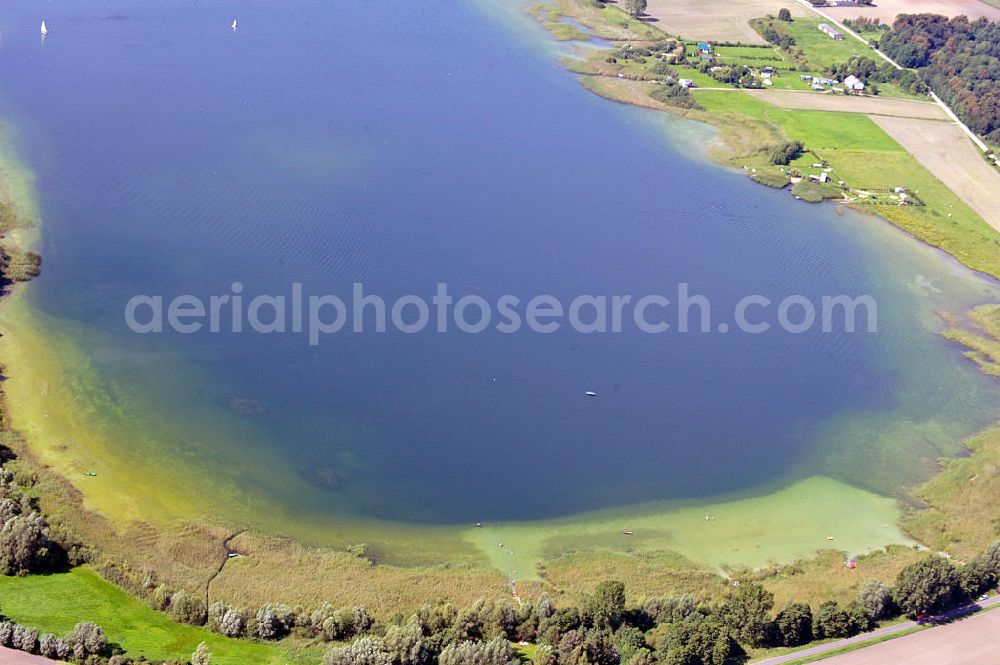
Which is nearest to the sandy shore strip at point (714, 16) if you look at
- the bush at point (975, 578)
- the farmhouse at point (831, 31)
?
the farmhouse at point (831, 31)

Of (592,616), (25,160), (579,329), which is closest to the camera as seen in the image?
(592,616)

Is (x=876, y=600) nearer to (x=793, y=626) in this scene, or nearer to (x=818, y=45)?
(x=793, y=626)

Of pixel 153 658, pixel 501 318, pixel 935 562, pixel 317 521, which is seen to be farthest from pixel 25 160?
pixel 935 562

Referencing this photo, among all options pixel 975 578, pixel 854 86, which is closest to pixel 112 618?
pixel 975 578

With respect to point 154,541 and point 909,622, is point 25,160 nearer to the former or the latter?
point 154,541

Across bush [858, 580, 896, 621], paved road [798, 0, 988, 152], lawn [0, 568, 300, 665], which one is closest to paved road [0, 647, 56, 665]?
lawn [0, 568, 300, 665]

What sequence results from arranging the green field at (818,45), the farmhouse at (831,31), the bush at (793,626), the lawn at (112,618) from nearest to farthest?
the lawn at (112,618)
the bush at (793,626)
the green field at (818,45)
the farmhouse at (831,31)

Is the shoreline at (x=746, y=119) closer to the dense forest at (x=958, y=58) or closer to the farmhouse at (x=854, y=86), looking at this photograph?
the farmhouse at (x=854, y=86)
